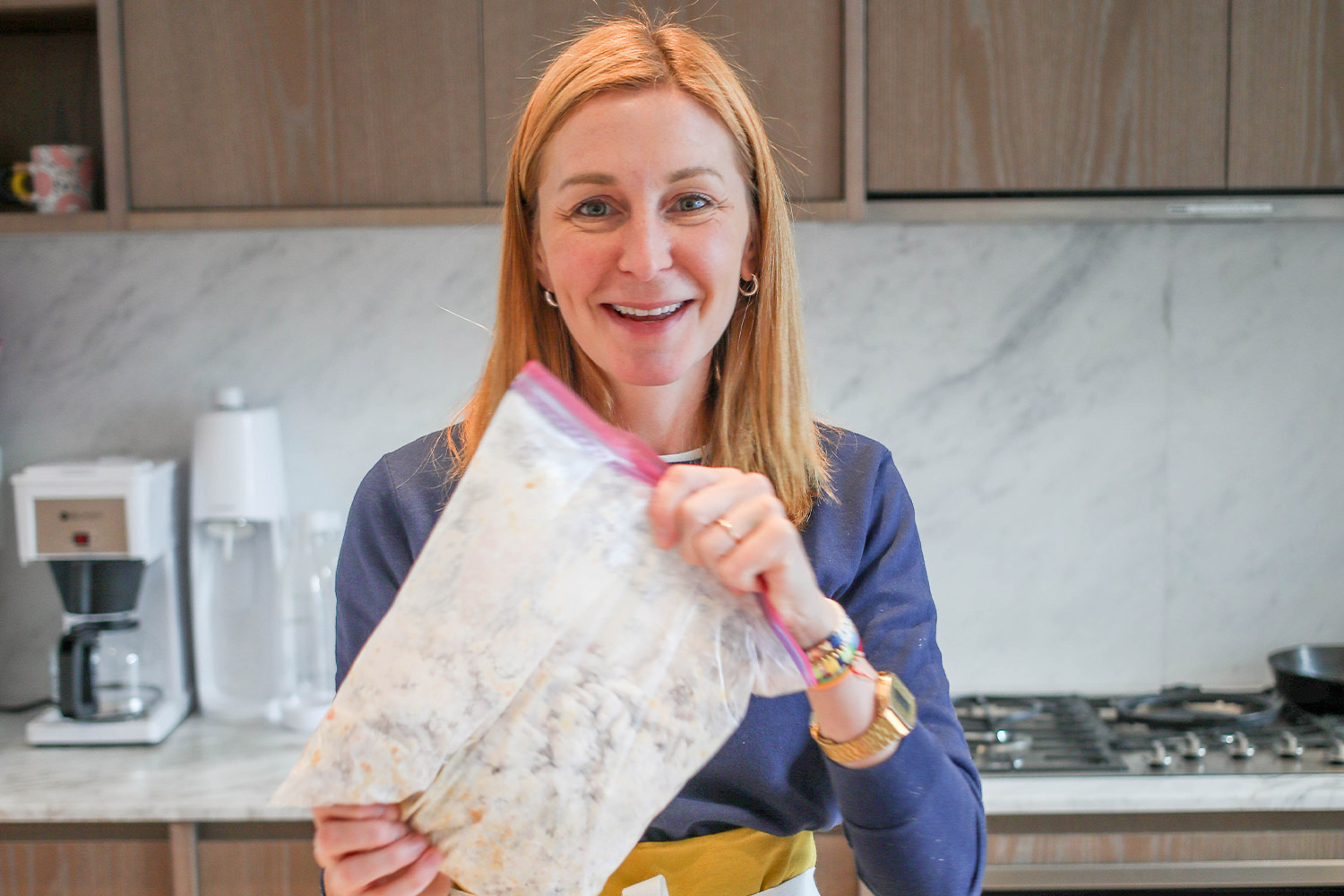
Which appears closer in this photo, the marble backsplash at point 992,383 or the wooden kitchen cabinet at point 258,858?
the wooden kitchen cabinet at point 258,858

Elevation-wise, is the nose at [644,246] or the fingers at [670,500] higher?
the nose at [644,246]

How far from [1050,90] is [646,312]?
1.04 m

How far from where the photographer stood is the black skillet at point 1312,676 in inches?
68.0

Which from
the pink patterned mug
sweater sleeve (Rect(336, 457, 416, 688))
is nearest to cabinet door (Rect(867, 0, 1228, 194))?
sweater sleeve (Rect(336, 457, 416, 688))

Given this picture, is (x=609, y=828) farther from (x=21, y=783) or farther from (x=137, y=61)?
(x=137, y=61)

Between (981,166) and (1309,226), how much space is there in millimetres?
738

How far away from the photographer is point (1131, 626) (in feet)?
6.68

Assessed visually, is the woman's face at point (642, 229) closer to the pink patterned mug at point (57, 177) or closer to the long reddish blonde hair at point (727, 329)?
the long reddish blonde hair at point (727, 329)

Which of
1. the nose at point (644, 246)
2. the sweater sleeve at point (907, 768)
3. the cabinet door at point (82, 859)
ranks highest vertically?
the nose at point (644, 246)

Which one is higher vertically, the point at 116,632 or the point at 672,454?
the point at 672,454

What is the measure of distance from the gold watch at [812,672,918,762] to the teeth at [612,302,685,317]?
336mm

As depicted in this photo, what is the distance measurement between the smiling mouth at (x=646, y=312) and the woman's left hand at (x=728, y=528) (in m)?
0.28

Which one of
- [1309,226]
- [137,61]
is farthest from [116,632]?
[1309,226]

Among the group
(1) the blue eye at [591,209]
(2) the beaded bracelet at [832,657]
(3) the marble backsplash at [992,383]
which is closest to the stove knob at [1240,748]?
(3) the marble backsplash at [992,383]
